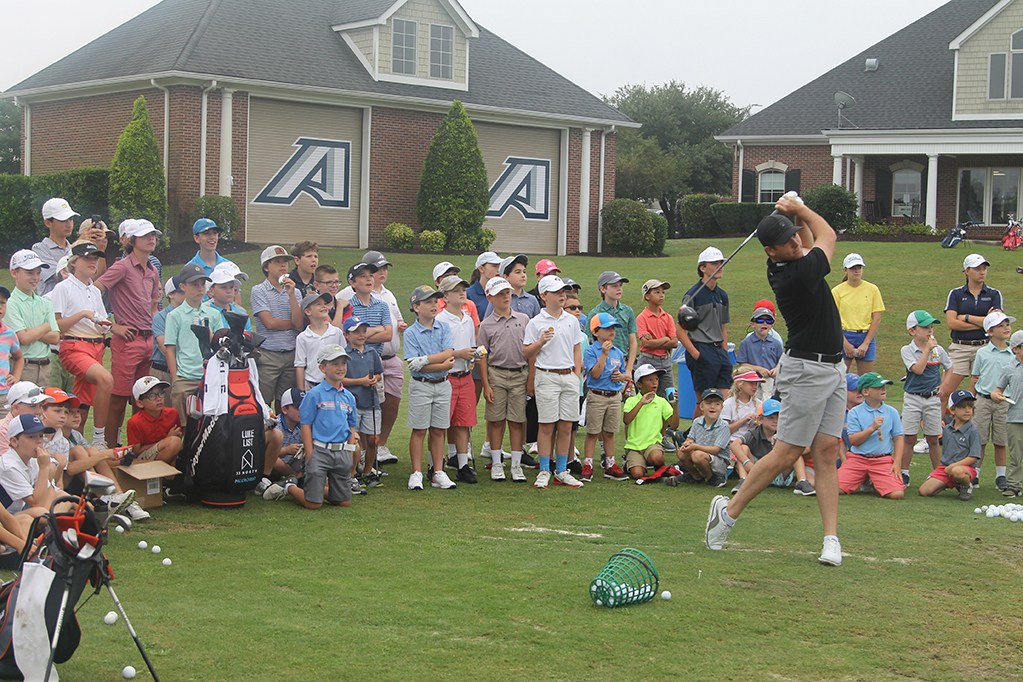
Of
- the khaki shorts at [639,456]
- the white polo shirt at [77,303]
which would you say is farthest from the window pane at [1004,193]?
the white polo shirt at [77,303]

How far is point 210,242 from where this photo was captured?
361 inches

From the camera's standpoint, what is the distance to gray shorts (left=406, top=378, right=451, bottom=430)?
8922 mm

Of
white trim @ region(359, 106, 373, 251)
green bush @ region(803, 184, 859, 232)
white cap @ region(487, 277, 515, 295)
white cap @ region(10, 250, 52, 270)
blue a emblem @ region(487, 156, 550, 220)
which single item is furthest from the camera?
green bush @ region(803, 184, 859, 232)

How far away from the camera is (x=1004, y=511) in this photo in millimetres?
8102

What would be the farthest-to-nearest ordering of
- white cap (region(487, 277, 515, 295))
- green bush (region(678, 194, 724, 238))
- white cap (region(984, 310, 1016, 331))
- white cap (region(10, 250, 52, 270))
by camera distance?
1. green bush (region(678, 194, 724, 238))
2. white cap (region(984, 310, 1016, 331))
3. white cap (region(487, 277, 515, 295))
4. white cap (region(10, 250, 52, 270))

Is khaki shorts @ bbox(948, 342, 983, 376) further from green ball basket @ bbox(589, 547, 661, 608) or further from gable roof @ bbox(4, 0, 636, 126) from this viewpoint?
gable roof @ bbox(4, 0, 636, 126)

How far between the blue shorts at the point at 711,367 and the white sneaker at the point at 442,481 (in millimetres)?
3128

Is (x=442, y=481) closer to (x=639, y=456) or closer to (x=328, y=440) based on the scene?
(x=328, y=440)

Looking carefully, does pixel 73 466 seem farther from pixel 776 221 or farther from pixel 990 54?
pixel 990 54

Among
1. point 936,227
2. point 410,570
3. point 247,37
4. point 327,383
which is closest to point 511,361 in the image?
point 327,383

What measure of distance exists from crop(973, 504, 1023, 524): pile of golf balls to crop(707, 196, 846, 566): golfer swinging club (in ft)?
7.83

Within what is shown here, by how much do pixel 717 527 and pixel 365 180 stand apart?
70.2 feet

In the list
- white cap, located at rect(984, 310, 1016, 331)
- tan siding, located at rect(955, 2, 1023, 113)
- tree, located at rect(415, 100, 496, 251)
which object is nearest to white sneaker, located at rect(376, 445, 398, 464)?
white cap, located at rect(984, 310, 1016, 331)

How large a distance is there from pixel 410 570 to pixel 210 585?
44.5 inches
